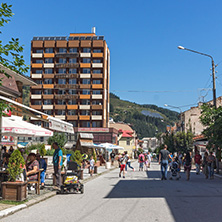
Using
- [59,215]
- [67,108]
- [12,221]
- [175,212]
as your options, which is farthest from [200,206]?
[67,108]

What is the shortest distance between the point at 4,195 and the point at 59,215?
2437 millimetres

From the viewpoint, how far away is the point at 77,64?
73312 millimetres

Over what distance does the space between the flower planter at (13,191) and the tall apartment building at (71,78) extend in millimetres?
61764

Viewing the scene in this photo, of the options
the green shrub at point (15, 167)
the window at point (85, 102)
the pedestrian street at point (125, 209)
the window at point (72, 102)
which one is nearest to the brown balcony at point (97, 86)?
the window at point (85, 102)

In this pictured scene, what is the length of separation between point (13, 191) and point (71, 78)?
2550 inches

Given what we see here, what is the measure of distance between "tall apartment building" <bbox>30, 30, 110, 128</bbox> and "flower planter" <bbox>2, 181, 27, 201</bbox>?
6176 cm

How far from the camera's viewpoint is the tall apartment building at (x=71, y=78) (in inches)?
2844

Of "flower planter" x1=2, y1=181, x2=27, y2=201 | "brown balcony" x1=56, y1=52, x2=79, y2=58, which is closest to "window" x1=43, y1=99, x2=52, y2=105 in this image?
"brown balcony" x1=56, y1=52, x2=79, y2=58

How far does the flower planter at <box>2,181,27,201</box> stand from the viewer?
31.3 ft

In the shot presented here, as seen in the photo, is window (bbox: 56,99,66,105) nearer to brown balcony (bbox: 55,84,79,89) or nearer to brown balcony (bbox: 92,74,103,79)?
brown balcony (bbox: 55,84,79,89)

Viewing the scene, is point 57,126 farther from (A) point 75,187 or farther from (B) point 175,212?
(B) point 175,212

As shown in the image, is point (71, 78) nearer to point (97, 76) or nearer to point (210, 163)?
point (97, 76)

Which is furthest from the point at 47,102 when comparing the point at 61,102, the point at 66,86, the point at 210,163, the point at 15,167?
the point at 15,167

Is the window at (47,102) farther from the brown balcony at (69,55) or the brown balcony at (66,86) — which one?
the brown balcony at (69,55)
